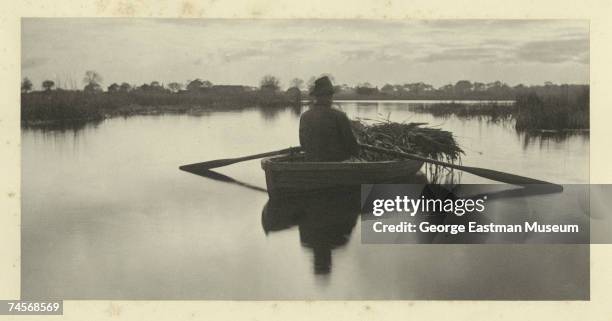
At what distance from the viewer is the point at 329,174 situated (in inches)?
124

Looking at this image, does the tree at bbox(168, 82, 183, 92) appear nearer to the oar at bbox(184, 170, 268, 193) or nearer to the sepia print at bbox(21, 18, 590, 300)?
the sepia print at bbox(21, 18, 590, 300)

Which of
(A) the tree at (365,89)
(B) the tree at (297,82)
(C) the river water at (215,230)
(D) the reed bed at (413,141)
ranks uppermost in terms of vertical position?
(B) the tree at (297,82)

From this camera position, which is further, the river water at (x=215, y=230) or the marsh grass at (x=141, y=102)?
the marsh grass at (x=141, y=102)

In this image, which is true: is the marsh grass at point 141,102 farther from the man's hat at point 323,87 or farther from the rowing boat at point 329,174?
the rowing boat at point 329,174

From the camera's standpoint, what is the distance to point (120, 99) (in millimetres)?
3273

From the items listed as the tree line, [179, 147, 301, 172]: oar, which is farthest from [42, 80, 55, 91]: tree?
[179, 147, 301, 172]: oar

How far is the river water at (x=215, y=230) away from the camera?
10.1 ft

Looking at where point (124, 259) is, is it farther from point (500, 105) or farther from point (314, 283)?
point (500, 105)

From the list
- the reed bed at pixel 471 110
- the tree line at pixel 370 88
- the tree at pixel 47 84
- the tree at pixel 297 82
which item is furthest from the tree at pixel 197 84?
the reed bed at pixel 471 110

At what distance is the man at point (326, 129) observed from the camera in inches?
124

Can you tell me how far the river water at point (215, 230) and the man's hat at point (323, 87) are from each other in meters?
0.10

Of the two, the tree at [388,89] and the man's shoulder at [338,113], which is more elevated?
the tree at [388,89]

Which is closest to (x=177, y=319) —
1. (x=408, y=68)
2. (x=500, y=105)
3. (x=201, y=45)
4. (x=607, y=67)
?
(x=201, y=45)

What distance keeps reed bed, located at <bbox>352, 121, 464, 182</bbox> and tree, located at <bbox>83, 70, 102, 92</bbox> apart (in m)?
1.11
